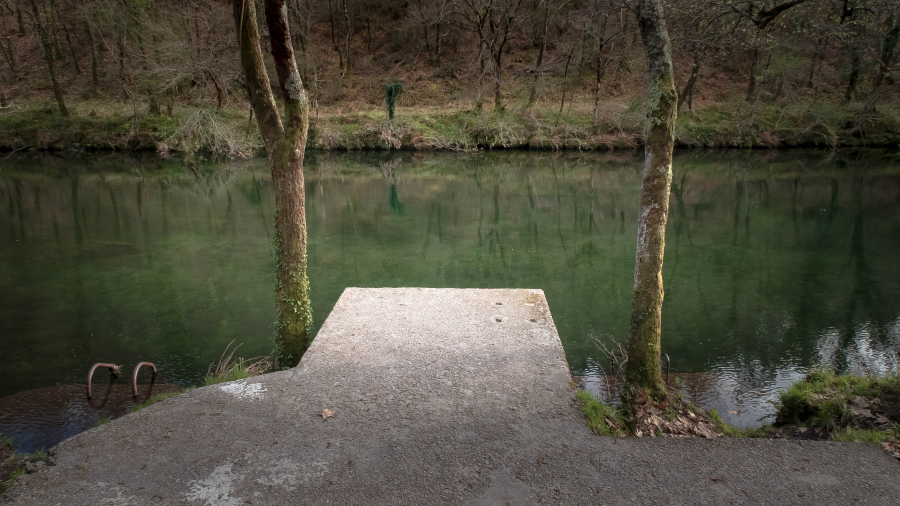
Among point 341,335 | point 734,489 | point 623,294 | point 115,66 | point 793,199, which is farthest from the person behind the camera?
point 115,66

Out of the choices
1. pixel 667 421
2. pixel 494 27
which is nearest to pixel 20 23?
pixel 494 27

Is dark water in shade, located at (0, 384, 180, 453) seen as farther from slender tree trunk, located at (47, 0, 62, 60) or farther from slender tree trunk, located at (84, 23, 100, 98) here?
slender tree trunk, located at (47, 0, 62, 60)

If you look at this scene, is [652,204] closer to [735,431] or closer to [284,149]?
[735,431]

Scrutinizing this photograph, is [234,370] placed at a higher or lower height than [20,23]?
lower

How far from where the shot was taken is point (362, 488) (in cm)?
377

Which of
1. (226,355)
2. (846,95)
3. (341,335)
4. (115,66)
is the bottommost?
(226,355)

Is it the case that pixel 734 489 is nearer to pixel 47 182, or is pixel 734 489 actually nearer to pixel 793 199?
pixel 793 199

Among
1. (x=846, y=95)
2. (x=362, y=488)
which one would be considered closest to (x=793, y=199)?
(x=846, y=95)

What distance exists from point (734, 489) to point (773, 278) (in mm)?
9288

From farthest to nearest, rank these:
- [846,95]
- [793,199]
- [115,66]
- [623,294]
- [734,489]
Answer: [115,66] < [846,95] < [793,199] < [623,294] < [734,489]

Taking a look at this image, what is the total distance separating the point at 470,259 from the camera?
12.9 m

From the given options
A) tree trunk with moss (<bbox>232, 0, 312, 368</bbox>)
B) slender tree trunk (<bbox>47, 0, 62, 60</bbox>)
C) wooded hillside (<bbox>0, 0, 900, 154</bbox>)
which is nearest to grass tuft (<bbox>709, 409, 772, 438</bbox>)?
tree trunk with moss (<bbox>232, 0, 312, 368</bbox>)

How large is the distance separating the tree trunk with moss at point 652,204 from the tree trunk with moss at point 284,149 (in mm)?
3489

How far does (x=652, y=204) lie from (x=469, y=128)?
96.6 feet
